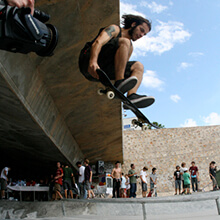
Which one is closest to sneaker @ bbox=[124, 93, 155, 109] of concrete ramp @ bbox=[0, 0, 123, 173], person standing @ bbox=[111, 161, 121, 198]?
concrete ramp @ bbox=[0, 0, 123, 173]

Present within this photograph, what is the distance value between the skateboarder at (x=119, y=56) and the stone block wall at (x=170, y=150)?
1715cm

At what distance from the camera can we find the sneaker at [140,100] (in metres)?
5.42

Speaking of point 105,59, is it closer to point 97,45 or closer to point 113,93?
point 97,45

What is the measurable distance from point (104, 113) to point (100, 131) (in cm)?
196

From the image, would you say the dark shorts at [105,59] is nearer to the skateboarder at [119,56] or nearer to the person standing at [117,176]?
the skateboarder at [119,56]

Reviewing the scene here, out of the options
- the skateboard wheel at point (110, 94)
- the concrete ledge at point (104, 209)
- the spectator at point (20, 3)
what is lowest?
the concrete ledge at point (104, 209)

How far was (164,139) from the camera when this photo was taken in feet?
75.3

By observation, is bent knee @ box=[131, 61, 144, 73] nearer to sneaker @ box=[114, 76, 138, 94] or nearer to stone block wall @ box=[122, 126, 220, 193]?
sneaker @ box=[114, 76, 138, 94]

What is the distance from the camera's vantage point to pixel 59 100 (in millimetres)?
11219

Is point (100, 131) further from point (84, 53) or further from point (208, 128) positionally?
point (208, 128)

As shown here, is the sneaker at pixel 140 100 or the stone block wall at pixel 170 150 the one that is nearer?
the sneaker at pixel 140 100

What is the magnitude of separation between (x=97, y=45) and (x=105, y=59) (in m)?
0.46

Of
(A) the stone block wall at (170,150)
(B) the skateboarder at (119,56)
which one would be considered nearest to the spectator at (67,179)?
(B) the skateboarder at (119,56)

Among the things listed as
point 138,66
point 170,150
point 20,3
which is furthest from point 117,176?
point 170,150
